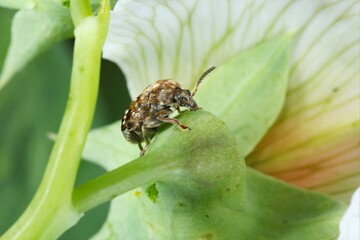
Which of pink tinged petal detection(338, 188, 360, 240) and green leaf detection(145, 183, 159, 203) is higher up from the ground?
pink tinged petal detection(338, 188, 360, 240)

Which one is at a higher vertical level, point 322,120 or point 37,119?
point 322,120

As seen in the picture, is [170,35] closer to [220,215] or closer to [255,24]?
[255,24]

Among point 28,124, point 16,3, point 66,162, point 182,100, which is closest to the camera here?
point 66,162

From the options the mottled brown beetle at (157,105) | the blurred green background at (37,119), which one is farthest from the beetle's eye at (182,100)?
the blurred green background at (37,119)

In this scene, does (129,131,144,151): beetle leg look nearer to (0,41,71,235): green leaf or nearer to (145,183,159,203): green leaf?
(145,183,159,203): green leaf

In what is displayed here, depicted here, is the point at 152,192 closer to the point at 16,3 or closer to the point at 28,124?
the point at 16,3

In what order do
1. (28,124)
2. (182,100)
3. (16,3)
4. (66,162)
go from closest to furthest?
(66,162)
(182,100)
(16,3)
(28,124)

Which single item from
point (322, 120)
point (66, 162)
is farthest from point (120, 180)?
point (322, 120)

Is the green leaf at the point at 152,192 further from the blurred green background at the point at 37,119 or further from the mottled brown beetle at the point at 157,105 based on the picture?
the blurred green background at the point at 37,119

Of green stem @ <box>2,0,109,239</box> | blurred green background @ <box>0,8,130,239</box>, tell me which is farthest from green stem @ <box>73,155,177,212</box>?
blurred green background @ <box>0,8,130,239</box>
